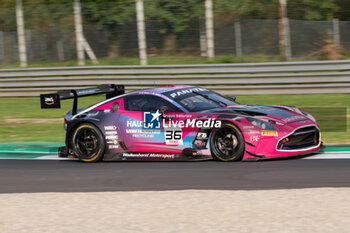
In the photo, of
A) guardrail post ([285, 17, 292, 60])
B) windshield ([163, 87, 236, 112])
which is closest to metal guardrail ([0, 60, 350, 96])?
guardrail post ([285, 17, 292, 60])

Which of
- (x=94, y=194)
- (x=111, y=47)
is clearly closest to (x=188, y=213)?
(x=94, y=194)

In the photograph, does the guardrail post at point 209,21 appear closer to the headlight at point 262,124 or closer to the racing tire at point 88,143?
the racing tire at point 88,143

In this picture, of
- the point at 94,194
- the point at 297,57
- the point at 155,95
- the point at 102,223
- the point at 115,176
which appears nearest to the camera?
the point at 102,223

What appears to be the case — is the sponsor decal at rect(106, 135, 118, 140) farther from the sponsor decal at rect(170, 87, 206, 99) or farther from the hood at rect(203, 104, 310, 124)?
the hood at rect(203, 104, 310, 124)

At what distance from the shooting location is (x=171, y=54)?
1777 cm

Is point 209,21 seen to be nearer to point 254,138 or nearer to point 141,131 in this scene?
point 141,131

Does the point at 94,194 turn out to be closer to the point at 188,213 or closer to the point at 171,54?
the point at 188,213

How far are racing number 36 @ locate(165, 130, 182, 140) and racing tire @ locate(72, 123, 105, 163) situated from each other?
3.83ft

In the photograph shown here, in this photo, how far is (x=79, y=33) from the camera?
17750 mm

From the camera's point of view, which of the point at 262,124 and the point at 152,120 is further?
the point at 152,120

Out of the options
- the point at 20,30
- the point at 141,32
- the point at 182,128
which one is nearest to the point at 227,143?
the point at 182,128

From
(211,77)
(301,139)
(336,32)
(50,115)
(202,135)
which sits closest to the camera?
(301,139)

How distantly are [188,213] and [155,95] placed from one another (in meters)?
3.66

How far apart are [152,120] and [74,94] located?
167cm
